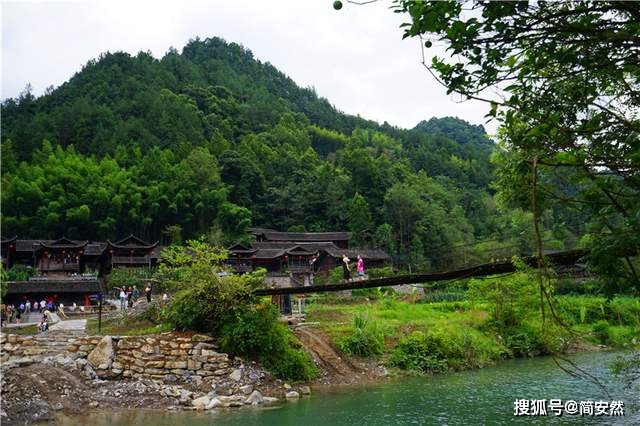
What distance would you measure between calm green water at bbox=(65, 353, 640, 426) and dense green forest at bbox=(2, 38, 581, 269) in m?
14.7

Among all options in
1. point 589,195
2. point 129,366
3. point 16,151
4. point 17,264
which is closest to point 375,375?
point 129,366

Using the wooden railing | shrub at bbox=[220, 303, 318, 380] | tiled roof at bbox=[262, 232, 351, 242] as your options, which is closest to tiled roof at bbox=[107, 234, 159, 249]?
the wooden railing

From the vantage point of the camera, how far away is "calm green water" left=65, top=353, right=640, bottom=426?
435 inches

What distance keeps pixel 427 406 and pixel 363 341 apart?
609 cm

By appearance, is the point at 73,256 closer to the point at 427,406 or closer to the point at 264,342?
the point at 264,342

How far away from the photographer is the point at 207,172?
181 ft

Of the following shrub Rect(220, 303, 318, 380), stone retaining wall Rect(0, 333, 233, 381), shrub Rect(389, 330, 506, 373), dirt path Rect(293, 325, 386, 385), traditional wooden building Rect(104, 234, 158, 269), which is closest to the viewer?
stone retaining wall Rect(0, 333, 233, 381)

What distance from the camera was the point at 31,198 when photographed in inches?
1724

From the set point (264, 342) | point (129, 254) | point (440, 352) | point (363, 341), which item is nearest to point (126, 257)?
point (129, 254)

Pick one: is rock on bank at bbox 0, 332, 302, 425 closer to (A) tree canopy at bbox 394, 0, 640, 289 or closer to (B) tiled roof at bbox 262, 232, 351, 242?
(A) tree canopy at bbox 394, 0, 640, 289

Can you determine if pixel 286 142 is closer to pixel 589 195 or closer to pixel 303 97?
pixel 303 97

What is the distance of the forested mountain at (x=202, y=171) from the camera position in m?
46.3

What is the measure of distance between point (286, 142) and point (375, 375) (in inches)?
2624

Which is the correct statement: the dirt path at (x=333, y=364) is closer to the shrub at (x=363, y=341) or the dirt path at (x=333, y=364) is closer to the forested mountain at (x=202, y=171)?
the shrub at (x=363, y=341)
